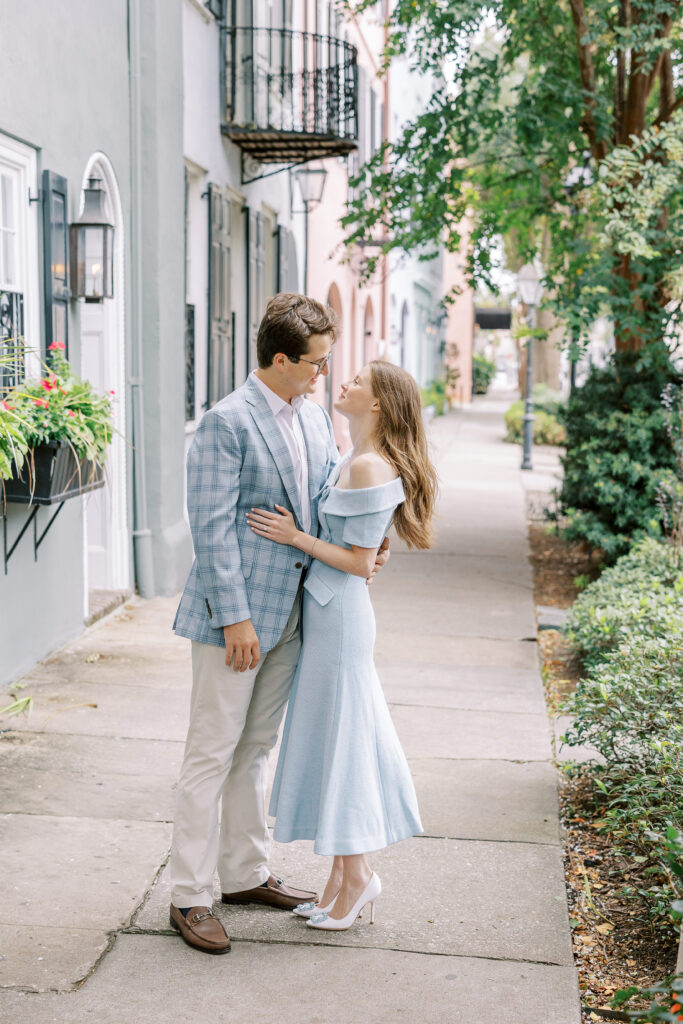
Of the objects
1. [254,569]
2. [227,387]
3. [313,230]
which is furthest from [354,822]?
[313,230]

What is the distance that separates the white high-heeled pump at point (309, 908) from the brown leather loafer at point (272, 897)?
33 millimetres

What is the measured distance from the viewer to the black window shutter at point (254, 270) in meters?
11.6

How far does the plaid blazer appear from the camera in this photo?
3.31 metres

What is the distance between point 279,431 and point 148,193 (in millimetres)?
5272

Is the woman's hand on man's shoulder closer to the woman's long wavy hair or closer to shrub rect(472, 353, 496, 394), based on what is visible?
the woman's long wavy hair

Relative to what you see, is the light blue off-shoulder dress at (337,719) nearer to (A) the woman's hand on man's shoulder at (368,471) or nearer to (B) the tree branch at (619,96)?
(A) the woman's hand on man's shoulder at (368,471)

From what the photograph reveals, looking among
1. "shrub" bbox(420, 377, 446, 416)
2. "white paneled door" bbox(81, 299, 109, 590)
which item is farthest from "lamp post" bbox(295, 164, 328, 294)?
"shrub" bbox(420, 377, 446, 416)

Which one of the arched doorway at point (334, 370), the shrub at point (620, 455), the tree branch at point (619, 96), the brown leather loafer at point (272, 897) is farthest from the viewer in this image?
the arched doorway at point (334, 370)

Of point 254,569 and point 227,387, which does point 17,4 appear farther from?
point 227,387

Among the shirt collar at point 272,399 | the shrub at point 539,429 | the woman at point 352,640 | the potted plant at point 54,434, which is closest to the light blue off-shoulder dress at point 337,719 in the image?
the woman at point 352,640

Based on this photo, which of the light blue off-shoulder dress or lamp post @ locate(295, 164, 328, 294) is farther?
lamp post @ locate(295, 164, 328, 294)

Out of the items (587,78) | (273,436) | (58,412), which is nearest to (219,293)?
(587,78)

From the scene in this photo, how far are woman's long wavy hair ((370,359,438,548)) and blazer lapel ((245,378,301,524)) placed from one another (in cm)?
27

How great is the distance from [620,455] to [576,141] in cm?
279
